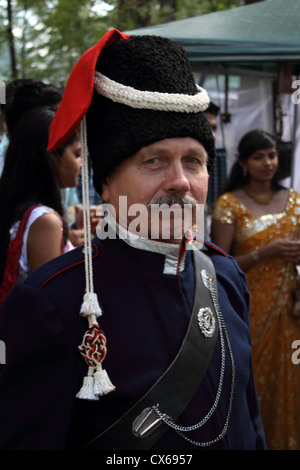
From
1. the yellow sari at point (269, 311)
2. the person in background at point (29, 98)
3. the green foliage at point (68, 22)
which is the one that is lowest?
the yellow sari at point (269, 311)

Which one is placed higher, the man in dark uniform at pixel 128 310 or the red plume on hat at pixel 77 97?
A: the red plume on hat at pixel 77 97

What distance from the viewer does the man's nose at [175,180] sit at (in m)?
1.35

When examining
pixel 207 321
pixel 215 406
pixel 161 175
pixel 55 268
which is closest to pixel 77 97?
pixel 161 175

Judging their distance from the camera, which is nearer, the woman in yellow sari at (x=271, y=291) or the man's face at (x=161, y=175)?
the man's face at (x=161, y=175)

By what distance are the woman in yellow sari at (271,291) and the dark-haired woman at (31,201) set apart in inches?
54.5

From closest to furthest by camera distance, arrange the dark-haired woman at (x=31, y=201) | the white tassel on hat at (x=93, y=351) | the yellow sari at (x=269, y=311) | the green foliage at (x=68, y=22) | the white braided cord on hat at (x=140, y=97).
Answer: the white tassel on hat at (x=93, y=351) → the white braided cord on hat at (x=140, y=97) → the dark-haired woman at (x=31, y=201) → the yellow sari at (x=269, y=311) → the green foliage at (x=68, y=22)

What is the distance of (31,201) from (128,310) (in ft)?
3.62

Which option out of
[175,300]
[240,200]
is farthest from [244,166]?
[175,300]

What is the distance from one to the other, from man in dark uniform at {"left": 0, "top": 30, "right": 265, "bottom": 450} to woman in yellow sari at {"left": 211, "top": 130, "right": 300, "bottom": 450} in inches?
73.3

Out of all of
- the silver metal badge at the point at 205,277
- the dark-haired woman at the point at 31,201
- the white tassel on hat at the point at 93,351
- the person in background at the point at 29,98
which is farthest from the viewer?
the person in background at the point at 29,98

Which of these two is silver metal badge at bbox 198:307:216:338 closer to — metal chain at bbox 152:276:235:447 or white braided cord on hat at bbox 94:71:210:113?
metal chain at bbox 152:276:235:447

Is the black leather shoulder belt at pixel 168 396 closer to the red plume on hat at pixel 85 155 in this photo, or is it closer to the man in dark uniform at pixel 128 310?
the man in dark uniform at pixel 128 310

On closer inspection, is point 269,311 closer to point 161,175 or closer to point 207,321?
point 207,321

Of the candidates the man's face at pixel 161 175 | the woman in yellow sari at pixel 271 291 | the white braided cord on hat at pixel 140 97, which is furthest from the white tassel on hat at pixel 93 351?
the woman in yellow sari at pixel 271 291
